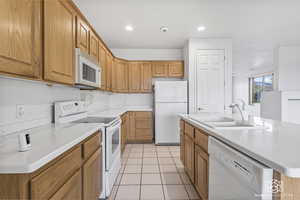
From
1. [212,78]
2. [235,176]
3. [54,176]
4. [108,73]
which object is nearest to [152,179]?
[235,176]

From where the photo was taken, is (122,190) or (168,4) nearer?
(122,190)

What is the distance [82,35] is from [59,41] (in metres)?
0.60

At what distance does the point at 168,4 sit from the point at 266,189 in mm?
2534

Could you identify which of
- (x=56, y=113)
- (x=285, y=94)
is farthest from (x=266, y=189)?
(x=285, y=94)

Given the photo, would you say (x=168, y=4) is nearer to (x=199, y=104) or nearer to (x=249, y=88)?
(x=199, y=104)

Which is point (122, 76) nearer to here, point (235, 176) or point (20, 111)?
point (20, 111)

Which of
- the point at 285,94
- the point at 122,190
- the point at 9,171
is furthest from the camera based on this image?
the point at 285,94

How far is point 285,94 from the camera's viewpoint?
444 centimetres

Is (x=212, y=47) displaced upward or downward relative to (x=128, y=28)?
downward

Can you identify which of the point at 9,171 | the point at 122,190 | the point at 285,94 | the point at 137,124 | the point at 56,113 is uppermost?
the point at 285,94

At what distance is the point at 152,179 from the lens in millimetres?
2521

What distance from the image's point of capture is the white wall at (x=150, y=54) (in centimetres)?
492

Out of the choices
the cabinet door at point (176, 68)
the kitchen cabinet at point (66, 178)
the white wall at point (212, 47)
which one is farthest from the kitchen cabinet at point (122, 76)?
the kitchen cabinet at point (66, 178)

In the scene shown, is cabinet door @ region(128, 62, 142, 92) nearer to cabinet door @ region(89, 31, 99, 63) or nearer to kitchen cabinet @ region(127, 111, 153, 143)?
kitchen cabinet @ region(127, 111, 153, 143)
